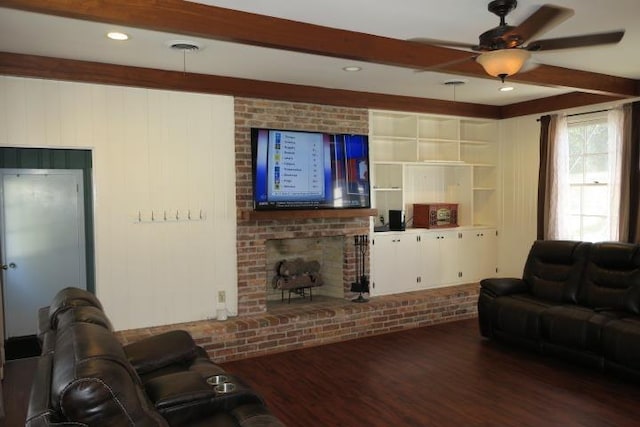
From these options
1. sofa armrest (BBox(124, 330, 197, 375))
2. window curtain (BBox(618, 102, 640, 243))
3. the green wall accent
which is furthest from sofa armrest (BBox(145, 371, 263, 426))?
window curtain (BBox(618, 102, 640, 243))

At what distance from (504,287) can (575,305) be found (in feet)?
2.19

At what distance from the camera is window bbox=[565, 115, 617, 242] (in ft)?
19.1

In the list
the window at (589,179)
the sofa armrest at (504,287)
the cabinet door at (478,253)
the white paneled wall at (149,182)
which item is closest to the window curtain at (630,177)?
the window at (589,179)

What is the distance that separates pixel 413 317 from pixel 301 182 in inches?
80.1

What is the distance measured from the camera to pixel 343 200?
573 cm

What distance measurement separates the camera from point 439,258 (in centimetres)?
662

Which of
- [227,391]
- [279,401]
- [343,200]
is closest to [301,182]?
[343,200]

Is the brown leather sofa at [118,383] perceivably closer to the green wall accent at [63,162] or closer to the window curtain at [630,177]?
the green wall accent at [63,162]

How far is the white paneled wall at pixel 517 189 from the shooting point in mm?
6637

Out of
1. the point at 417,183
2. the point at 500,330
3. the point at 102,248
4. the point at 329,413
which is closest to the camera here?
the point at 329,413

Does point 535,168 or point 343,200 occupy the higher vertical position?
point 535,168

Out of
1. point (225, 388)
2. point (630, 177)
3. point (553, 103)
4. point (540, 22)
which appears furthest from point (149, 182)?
point (630, 177)

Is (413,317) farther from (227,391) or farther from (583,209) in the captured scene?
(227,391)

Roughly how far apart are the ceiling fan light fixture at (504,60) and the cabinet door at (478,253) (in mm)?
4144
